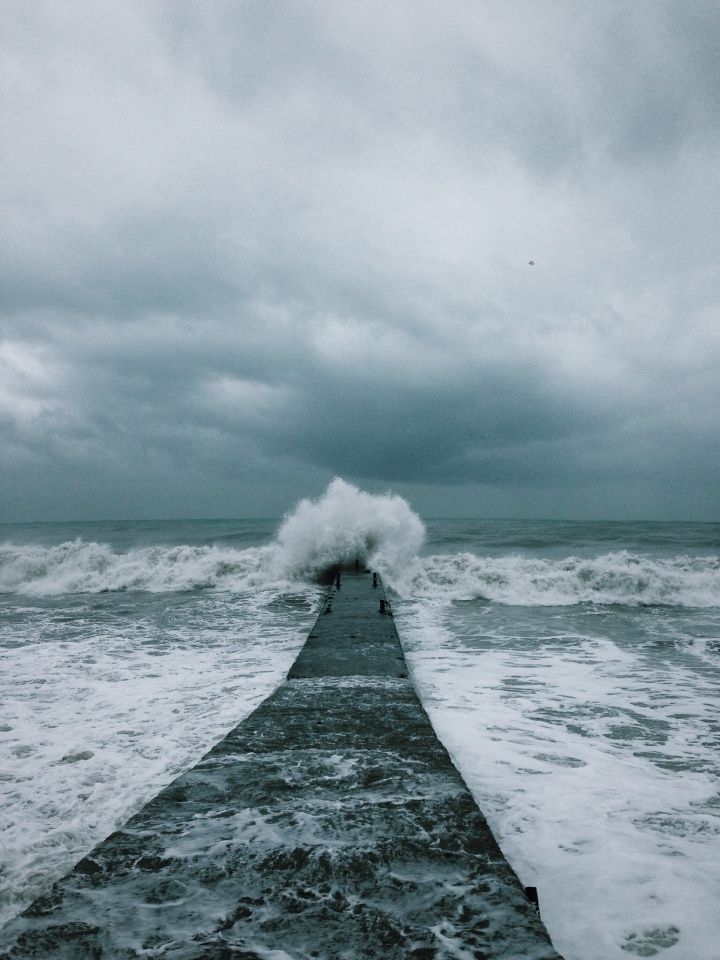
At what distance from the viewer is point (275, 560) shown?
58.7ft

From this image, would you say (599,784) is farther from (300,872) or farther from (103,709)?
(103,709)

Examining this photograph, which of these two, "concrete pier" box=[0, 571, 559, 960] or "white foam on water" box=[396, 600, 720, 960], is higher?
"concrete pier" box=[0, 571, 559, 960]

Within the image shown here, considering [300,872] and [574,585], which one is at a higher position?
[300,872]

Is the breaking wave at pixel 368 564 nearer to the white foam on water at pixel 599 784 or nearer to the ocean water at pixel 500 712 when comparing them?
the ocean water at pixel 500 712

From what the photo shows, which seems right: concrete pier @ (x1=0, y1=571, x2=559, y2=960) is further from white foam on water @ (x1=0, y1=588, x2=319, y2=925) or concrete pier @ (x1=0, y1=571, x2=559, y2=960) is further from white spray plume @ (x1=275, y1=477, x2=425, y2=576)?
white spray plume @ (x1=275, y1=477, x2=425, y2=576)

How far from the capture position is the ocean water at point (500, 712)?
2.96 meters

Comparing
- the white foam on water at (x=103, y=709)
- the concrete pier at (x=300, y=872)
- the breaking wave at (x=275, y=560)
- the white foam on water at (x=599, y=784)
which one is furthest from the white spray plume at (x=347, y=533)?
the concrete pier at (x=300, y=872)

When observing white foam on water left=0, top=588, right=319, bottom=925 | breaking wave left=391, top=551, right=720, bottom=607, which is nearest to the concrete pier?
white foam on water left=0, top=588, right=319, bottom=925

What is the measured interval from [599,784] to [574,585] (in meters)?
11.7

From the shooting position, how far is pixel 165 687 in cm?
666

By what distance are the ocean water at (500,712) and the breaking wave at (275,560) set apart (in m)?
0.49

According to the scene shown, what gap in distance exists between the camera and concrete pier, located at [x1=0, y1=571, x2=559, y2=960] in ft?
6.08

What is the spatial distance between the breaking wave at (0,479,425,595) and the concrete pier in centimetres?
1304

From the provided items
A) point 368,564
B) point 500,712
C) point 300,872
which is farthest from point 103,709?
point 368,564
